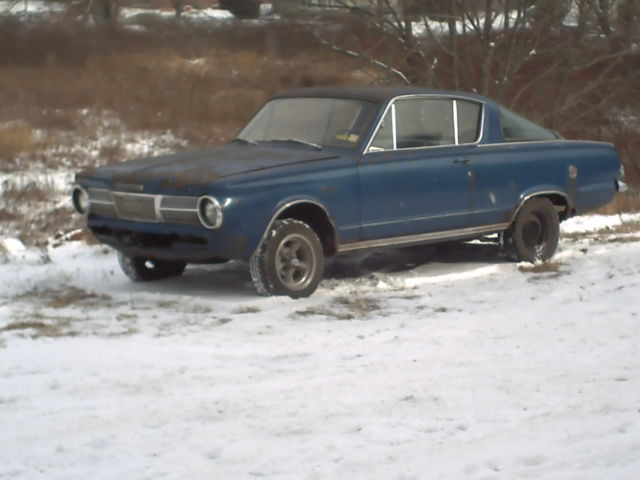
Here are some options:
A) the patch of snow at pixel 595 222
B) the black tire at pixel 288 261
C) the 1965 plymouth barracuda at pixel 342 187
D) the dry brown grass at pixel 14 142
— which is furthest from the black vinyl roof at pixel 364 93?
the dry brown grass at pixel 14 142

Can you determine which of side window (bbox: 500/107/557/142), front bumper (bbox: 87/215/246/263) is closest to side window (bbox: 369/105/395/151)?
side window (bbox: 500/107/557/142)

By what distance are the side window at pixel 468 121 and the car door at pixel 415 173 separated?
53 mm

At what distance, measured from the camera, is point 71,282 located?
9.53 m

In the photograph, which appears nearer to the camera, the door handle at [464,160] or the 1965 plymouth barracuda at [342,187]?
the 1965 plymouth barracuda at [342,187]

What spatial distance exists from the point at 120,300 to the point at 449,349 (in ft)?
8.70

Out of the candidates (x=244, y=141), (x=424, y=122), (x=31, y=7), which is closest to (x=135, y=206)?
(x=244, y=141)

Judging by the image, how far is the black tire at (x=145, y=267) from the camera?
9.66 meters

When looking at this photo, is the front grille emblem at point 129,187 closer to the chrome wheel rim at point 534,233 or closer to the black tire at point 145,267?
the black tire at point 145,267

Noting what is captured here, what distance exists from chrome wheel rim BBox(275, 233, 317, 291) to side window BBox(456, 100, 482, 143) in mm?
1838

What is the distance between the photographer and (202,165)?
28.8 ft

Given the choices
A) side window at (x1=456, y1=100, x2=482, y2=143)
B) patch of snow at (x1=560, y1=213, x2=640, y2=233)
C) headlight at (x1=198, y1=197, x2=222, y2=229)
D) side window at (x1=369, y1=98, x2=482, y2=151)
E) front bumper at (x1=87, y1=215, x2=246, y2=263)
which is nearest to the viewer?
headlight at (x1=198, y1=197, x2=222, y2=229)

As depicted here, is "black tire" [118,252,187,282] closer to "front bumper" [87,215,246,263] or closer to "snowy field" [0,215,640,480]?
"snowy field" [0,215,640,480]

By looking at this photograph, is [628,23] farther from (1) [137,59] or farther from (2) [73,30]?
(2) [73,30]

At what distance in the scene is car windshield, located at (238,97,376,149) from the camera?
30.5ft
